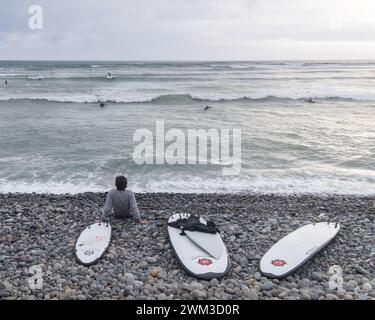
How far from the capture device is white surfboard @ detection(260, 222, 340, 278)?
21.6 feet

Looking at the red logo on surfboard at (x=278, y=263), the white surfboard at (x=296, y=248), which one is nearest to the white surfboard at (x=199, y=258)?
the white surfboard at (x=296, y=248)

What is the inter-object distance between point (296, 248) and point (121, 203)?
376cm

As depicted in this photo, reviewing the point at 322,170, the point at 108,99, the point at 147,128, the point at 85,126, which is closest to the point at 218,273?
the point at 322,170

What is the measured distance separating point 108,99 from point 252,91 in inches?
600

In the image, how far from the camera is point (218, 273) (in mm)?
6414

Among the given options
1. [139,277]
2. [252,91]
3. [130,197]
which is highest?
[252,91]

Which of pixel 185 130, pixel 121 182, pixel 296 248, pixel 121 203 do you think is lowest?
pixel 296 248

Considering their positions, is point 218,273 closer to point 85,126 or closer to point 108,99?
point 85,126

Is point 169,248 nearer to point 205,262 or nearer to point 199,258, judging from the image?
point 199,258

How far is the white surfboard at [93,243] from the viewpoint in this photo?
22.9 feet

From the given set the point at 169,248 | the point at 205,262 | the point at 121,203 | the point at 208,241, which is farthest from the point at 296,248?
the point at 121,203

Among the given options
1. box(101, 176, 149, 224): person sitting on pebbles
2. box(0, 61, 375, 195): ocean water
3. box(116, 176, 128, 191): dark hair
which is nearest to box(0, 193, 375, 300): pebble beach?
box(101, 176, 149, 224): person sitting on pebbles

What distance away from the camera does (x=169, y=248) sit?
7.48m

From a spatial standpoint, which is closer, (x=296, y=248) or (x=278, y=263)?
(x=278, y=263)
